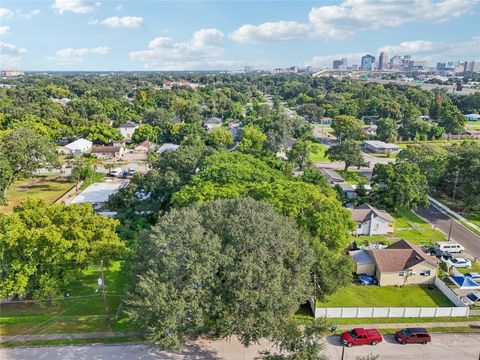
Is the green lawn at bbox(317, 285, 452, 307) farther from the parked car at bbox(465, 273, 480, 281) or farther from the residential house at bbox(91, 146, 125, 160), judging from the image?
the residential house at bbox(91, 146, 125, 160)

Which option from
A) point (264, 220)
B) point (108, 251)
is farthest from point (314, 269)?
point (108, 251)

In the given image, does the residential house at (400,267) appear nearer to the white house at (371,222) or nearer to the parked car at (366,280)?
the parked car at (366,280)

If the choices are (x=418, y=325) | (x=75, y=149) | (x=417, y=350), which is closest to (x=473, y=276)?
(x=418, y=325)

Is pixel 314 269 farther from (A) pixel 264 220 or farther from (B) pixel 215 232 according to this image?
(B) pixel 215 232

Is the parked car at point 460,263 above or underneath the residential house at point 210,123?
underneath

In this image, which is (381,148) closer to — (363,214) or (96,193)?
(363,214)

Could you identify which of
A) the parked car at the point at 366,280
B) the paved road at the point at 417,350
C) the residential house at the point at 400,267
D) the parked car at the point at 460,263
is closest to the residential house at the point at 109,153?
the residential house at the point at 400,267

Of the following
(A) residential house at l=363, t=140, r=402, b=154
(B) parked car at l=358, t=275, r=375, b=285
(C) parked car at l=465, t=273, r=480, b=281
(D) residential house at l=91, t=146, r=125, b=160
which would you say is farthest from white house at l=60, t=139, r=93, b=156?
(C) parked car at l=465, t=273, r=480, b=281
